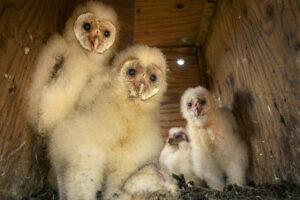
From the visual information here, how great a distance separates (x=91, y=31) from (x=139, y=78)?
1.46 ft

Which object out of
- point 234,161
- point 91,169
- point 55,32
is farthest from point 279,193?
point 55,32

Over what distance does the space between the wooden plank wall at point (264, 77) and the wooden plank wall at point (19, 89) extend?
1427 millimetres

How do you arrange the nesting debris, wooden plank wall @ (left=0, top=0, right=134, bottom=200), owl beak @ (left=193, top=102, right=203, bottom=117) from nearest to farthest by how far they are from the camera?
1. wooden plank wall @ (left=0, top=0, right=134, bottom=200)
2. the nesting debris
3. owl beak @ (left=193, top=102, right=203, bottom=117)

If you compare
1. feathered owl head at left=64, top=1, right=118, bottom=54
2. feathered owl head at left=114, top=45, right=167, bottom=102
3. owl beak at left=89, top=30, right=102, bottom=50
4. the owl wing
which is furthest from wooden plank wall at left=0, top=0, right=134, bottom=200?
feathered owl head at left=114, top=45, right=167, bottom=102

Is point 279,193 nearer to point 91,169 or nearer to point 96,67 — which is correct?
point 91,169

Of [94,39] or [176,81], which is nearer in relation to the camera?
[94,39]

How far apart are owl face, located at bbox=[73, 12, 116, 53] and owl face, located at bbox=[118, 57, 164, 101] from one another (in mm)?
212

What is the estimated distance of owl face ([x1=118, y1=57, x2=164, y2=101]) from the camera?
188 centimetres

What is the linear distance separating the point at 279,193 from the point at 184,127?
1.71 m

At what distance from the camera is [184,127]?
3.30 meters

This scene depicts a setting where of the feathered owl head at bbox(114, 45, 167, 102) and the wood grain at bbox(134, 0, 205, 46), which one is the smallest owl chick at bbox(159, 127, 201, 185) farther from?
the feathered owl head at bbox(114, 45, 167, 102)

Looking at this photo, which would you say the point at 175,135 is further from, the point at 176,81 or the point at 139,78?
the point at 139,78

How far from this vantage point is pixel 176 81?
3.24 m

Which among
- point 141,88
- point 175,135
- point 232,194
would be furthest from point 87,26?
point 175,135
